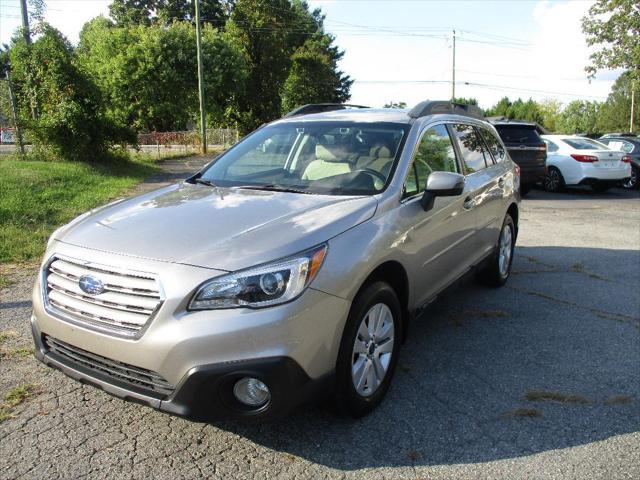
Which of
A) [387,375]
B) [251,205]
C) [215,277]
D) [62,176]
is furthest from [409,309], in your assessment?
[62,176]

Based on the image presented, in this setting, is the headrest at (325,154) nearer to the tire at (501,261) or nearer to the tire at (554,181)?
the tire at (501,261)

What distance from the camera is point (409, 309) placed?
3605 millimetres

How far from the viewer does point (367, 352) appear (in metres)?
3.08

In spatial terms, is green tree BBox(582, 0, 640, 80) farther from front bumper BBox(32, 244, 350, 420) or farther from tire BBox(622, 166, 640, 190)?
front bumper BBox(32, 244, 350, 420)

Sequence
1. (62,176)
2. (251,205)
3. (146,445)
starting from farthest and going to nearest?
(62,176)
(251,205)
(146,445)

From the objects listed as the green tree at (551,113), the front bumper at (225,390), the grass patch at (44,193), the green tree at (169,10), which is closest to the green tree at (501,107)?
the green tree at (551,113)

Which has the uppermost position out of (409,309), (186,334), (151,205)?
(151,205)

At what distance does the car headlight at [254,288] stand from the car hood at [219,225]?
5 cm

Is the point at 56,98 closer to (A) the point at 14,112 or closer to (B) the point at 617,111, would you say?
(A) the point at 14,112

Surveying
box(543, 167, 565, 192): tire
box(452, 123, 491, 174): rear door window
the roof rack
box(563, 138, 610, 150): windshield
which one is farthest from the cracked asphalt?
box(563, 138, 610, 150): windshield

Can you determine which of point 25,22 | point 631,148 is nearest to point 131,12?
point 25,22

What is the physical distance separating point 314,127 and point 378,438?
95.8 inches

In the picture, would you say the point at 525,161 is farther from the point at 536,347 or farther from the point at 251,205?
the point at 251,205

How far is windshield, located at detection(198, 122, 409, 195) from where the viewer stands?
12.0 feet
